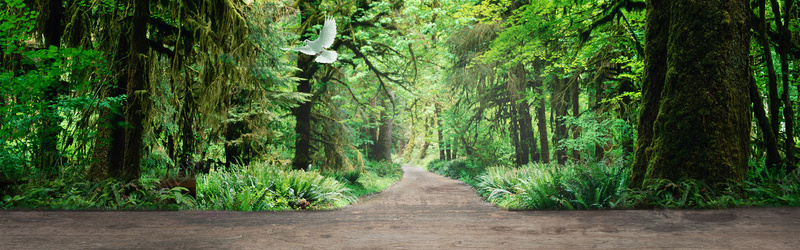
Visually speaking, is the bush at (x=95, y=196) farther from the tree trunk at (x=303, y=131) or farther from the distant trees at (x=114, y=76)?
the tree trunk at (x=303, y=131)

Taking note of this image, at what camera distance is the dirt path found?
78.8 inches

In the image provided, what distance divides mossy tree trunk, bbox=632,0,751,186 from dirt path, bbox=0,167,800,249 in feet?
2.53

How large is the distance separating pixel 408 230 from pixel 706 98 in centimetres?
292

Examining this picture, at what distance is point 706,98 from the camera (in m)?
3.22

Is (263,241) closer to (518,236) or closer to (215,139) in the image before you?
(518,236)

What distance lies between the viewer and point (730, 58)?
3227mm

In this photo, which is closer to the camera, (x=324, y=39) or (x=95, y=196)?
(x=95, y=196)

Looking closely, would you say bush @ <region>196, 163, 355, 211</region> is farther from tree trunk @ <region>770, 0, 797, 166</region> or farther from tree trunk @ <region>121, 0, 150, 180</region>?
tree trunk @ <region>770, 0, 797, 166</region>

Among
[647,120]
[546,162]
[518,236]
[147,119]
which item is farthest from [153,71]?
[546,162]

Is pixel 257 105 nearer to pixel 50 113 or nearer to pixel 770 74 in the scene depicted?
pixel 50 113

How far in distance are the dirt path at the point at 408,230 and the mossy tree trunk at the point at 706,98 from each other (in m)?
0.77

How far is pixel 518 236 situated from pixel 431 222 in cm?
53

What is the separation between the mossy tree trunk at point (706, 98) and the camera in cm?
317

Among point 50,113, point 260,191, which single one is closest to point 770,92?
point 260,191
